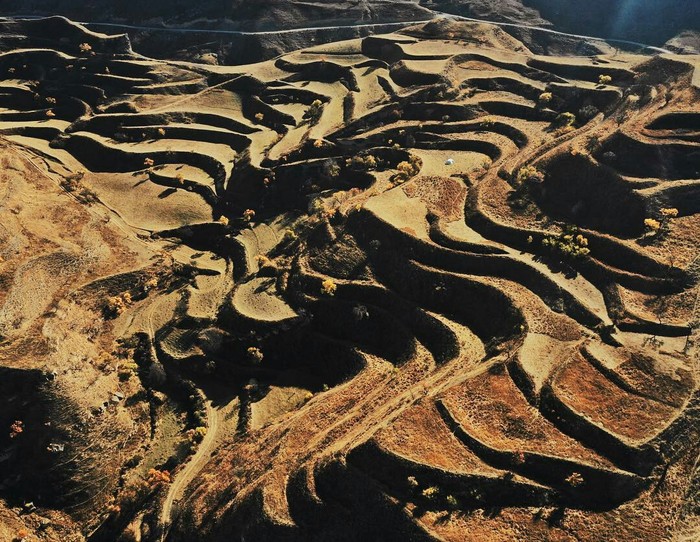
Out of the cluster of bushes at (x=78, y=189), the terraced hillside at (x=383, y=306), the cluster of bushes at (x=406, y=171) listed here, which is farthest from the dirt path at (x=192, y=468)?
the cluster of bushes at (x=78, y=189)

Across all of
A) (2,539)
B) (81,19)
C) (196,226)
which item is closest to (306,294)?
(196,226)

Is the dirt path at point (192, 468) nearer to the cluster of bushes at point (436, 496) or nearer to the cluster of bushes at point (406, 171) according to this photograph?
the cluster of bushes at point (436, 496)

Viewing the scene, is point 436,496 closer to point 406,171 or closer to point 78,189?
point 406,171

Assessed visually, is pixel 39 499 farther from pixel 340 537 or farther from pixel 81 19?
pixel 81 19

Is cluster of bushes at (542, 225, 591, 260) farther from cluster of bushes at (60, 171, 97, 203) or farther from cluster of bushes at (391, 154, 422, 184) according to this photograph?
cluster of bushes at (60, 171, 97, 203)

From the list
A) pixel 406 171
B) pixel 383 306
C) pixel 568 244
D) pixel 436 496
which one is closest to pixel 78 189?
pixel 406 171

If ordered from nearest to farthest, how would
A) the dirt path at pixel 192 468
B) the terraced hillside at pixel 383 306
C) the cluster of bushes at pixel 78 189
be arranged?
1. the terraced hillside at pixel 383 306
2. the dirt path at pixel 192 468
3. the cluster of bushes at pixel 78 189

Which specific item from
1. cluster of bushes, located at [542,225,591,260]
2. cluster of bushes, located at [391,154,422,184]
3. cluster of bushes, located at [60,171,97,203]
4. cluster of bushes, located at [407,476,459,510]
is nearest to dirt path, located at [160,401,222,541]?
cluster of bushes, located at [407,476,459,510]
